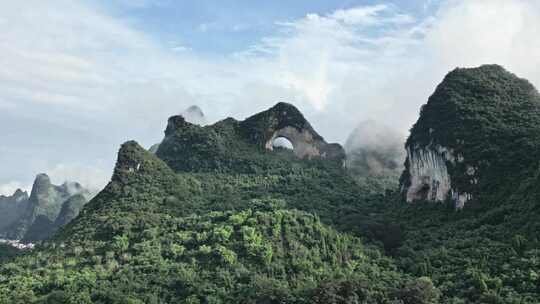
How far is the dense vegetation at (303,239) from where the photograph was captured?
36719 mm

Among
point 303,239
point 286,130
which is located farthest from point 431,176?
point 286,130

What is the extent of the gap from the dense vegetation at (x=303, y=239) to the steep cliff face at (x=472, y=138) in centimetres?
16

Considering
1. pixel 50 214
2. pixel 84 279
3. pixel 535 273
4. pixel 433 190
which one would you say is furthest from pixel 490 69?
pixel 50 214

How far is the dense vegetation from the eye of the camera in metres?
36.7

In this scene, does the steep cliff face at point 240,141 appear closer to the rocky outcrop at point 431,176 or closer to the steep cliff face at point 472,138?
the rocky outcrop at point 431,176

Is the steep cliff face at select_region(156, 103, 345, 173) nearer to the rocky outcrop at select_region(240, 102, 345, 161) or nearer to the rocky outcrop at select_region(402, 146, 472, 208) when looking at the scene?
the rocky outcrop at select_region(240, 102, 345, 161)

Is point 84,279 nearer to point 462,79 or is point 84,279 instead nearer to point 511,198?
point 511,198

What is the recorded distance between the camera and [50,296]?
3709 centimetres

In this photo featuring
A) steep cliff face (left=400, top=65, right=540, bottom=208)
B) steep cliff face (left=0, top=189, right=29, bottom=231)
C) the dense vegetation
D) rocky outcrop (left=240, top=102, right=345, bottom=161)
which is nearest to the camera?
the dense vegetation

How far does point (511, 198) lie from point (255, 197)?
21724mm

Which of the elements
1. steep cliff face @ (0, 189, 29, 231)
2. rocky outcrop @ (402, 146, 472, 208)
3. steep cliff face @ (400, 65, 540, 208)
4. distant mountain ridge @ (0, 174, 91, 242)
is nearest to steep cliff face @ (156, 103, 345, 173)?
rocky outcrop @ (402, 146, 472, 208)

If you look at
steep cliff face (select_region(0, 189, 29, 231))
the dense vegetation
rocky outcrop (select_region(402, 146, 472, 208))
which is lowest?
the dense vegetation

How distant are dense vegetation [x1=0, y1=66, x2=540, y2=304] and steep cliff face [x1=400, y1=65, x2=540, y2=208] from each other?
0.16m

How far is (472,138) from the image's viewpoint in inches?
2082
